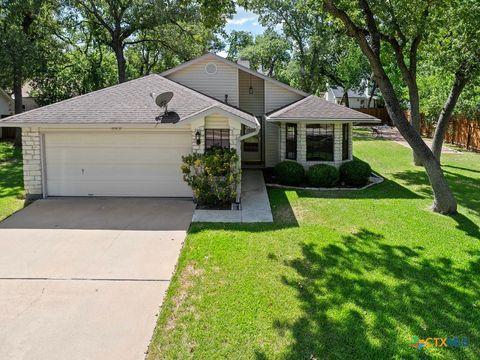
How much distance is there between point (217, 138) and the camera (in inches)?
474

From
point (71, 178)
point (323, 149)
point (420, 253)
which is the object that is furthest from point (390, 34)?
point (71, 178)

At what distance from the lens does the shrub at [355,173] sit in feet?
46.2

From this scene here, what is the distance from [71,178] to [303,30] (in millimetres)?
29853

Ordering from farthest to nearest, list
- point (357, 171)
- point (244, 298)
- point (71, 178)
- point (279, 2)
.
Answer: point (279, 2), point (357, 171), point (71, 178), point (244, 298)

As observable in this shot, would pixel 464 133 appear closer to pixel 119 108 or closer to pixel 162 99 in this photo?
pixel 162 99

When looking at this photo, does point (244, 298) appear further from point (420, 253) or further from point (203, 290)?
point (420, 253)

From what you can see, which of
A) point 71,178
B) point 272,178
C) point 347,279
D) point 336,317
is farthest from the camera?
point 272,178

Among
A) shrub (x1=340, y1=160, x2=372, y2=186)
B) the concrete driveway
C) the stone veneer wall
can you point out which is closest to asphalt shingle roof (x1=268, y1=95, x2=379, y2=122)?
the stone veneer wall

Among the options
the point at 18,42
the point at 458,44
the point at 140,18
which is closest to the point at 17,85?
the point at 18,42

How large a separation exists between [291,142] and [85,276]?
33.4ft

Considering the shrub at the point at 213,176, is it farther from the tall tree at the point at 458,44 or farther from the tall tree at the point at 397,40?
the tall tree at the point at 458,44

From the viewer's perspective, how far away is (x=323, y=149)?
48.7 feet

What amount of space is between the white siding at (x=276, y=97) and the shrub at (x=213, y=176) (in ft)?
20.2

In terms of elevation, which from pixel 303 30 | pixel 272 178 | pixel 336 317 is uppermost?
pixel 303 30
